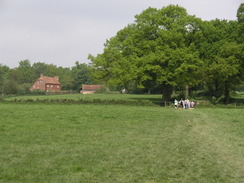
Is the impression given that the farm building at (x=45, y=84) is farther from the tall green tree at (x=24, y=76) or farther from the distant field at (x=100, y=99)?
the distant field at (x=100, y=99)

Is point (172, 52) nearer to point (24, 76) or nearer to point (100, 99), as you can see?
point (100, 99)

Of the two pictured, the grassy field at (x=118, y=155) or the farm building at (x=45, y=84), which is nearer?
the grassy field at (x=118, y=155)

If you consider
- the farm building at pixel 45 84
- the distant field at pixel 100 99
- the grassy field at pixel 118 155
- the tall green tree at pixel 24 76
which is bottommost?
the grassy field at pixel 118 155

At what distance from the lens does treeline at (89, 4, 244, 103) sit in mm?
38219

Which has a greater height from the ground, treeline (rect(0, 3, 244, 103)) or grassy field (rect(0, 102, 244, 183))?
treeline (rect(0, 3, 244, 103))

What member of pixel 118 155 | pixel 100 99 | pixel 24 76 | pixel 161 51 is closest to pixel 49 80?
pixel 24 76

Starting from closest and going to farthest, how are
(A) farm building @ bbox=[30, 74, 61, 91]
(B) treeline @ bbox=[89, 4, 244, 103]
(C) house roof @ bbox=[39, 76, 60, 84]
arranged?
(B) treeline @ bbox=[89, 4, 244, 103], (A) farm building @ bbox=[30, 74, 61, 91], (C) house roof @ bbox=[39, 76, 60, 84]

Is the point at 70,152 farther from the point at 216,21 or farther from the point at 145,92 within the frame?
the point at 145,92

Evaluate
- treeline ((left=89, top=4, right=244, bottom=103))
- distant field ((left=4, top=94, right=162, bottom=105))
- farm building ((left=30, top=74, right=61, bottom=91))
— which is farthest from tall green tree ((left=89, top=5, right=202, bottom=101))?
farm building ((left=30, top=74, right=61, bottom=91))

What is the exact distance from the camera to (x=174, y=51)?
38.0 metres

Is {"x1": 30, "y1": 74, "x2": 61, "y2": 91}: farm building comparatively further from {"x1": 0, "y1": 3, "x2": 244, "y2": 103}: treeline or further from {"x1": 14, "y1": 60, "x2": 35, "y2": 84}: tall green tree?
{"x1": 0, "y1": 3, "x2": 244, "y2": 103}: treeline

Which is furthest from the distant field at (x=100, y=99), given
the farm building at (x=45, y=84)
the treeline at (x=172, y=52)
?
the farm building at (x=45, y=84)

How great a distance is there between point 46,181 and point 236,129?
1246cm

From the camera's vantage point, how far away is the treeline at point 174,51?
3822cm
